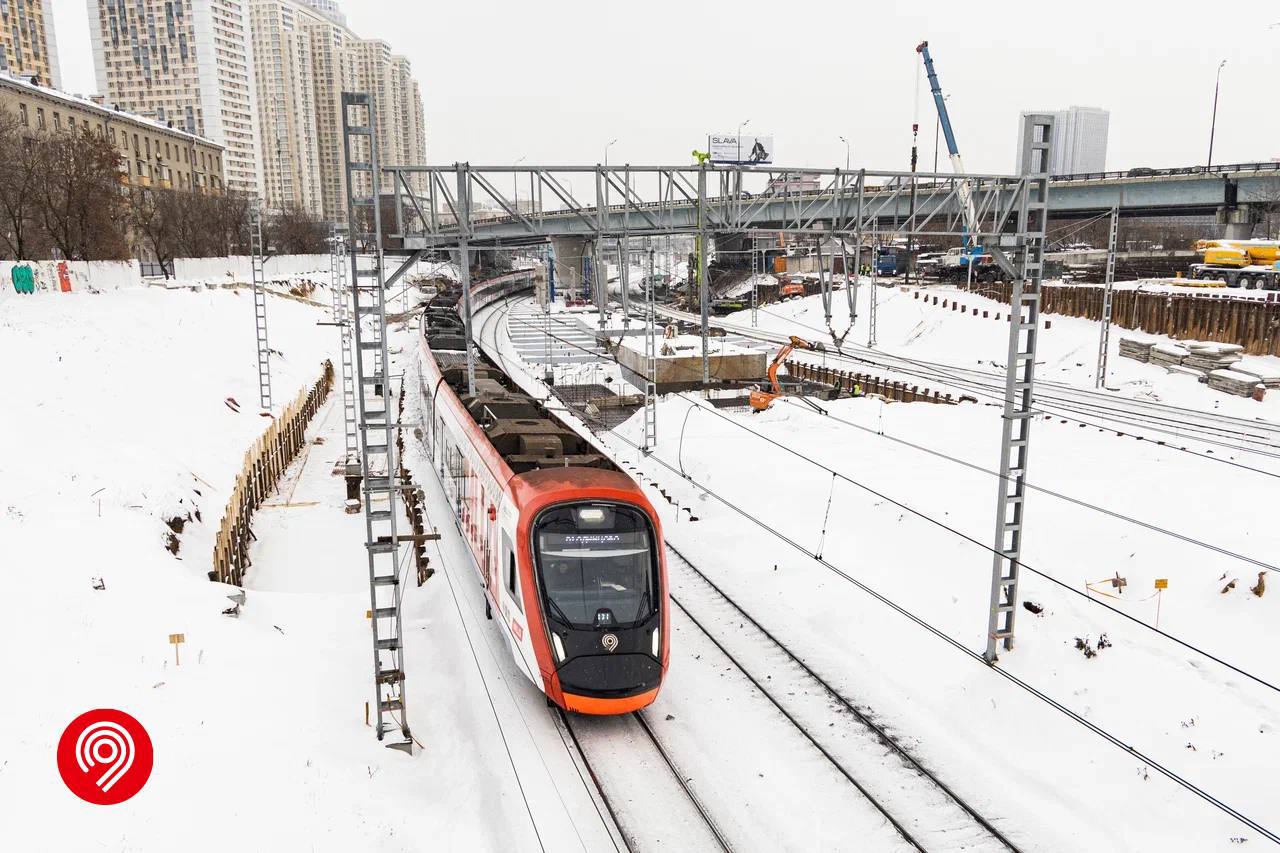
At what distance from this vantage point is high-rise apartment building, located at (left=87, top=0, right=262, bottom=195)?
13988 cm

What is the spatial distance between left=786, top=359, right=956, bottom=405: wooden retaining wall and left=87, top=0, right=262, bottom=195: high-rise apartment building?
429 feet

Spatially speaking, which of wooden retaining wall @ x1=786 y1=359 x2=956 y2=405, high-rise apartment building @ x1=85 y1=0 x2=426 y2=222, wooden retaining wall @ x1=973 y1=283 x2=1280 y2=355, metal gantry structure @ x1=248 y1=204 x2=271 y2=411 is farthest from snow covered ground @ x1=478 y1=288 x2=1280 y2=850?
high-rise apartment building @ x1=85 y1=0 x2=426 y2=222

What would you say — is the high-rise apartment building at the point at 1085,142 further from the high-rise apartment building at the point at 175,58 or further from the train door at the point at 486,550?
the high-rise apartment building at the point at 175,58

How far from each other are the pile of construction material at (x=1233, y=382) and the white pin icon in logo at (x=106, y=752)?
31.8m

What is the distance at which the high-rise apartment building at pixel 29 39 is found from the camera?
121938mm

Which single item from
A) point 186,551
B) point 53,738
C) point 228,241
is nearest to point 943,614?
point 53,738

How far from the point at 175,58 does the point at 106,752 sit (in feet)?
536

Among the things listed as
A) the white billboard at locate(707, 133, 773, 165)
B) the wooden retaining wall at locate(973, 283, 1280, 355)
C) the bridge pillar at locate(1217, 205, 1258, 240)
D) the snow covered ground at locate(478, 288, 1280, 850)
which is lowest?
the snow covered ground at locate(478, 288, 1280, 850)

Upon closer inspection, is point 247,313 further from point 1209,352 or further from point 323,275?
point 1209,352

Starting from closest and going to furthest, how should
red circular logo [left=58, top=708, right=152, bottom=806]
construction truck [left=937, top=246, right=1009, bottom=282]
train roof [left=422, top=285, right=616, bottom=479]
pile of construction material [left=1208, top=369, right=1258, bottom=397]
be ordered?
red circular logo [left=58, top=708, right=152, bottom=806], train roof [left=422, top=285, right=616, bottom=479], pile of construction material [left=1208, top=369, right=1258, bottom=397], construction truck [left=937, top=246, right=1009, bottom=282]

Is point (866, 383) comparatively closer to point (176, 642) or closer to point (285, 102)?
point (176, 642)

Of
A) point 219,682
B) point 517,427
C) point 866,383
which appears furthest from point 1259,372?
point 219,682

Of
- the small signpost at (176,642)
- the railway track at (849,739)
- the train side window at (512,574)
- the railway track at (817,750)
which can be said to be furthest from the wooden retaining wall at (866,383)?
the small signpost at (176,642)

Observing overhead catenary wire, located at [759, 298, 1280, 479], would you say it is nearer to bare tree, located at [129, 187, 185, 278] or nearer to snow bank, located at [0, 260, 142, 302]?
snow bank, located at [0, 260, 142, 302]
